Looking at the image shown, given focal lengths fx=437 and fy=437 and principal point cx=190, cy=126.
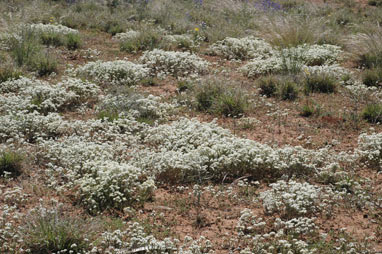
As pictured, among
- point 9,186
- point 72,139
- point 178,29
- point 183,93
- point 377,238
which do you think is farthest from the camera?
point 178,29

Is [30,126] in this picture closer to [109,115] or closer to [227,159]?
[109,115]

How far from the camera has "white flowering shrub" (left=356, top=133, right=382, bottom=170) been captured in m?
5.66

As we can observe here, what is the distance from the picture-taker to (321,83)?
330 inches

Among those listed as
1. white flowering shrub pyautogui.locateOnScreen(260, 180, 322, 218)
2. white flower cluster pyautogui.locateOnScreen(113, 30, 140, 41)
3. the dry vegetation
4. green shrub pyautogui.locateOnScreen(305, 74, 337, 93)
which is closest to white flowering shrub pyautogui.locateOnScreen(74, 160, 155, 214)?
the dry vegetation

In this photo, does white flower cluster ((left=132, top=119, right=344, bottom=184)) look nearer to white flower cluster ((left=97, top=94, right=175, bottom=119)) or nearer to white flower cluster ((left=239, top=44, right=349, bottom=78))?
white flower cluster ((left=97, top=94, right=175, bottom=119))

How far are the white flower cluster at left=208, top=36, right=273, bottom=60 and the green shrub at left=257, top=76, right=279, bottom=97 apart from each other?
1993 mm

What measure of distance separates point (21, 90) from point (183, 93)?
289cm

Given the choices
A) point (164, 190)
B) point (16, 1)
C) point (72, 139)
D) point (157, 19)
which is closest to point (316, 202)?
point (164, 190)

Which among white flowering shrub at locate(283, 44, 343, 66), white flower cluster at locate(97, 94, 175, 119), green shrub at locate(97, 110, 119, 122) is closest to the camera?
green shrub at locate(97, 110, 119, 122)

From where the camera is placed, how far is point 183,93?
27.0 feet

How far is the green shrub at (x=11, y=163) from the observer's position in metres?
5.40

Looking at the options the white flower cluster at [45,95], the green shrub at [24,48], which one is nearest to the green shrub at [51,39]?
the green shrub at [24,48]

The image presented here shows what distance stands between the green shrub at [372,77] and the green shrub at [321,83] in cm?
69

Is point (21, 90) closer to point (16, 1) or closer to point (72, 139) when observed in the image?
point (72, 139)
